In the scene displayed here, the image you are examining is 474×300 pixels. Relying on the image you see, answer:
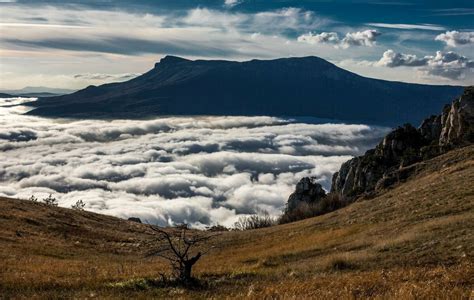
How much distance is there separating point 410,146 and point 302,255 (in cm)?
5405

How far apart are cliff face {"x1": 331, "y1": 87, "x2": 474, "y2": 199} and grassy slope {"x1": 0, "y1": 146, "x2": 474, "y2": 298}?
9.27 metres

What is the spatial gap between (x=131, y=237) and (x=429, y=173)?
112 ft

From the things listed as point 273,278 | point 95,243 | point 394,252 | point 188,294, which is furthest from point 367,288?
point 95,243

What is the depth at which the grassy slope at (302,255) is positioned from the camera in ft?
A: 44.4

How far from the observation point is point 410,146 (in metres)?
76.5

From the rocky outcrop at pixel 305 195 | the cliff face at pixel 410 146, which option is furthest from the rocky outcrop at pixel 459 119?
the rocky outcrop at pixel 305 195

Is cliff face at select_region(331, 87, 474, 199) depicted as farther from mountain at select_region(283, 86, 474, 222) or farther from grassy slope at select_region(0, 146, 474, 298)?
grassy slope at select_region(0, 146, 474, 298)

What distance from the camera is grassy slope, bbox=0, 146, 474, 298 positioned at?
1355 cm

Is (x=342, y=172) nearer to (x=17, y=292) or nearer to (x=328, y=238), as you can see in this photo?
(x=328, y=238)

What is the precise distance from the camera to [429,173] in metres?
53.0

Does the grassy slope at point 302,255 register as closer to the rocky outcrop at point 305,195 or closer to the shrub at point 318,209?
the shrub at point 318,209

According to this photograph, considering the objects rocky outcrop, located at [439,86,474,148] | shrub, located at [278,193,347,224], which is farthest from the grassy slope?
shrub, located at [278,193,347,224]

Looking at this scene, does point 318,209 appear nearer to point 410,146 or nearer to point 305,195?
point 410,146

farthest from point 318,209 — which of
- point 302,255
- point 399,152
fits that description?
point 302,255
